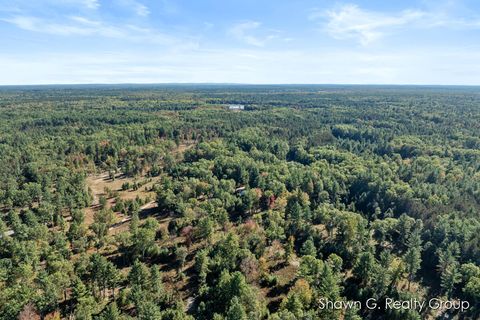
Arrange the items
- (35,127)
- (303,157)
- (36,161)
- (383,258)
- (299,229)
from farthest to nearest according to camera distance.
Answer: (35,127), (303,157), (36,161), (299,229), (383,258)

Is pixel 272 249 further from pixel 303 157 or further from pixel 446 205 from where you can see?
pixel 303 157

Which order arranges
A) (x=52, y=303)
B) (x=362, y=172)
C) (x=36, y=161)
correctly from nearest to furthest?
1. (x=52, y=303)
2. (x=362, y=172)
3. (x=36, y=161)

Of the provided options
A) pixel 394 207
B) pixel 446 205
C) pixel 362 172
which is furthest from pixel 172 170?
pixel 446 205

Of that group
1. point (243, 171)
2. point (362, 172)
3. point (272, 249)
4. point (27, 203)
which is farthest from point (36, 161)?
point (362, 172)

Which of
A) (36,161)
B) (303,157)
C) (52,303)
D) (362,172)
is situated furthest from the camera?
(303,157)

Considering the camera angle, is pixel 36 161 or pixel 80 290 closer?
pixel 80 290

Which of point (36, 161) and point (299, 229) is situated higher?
point (36, 161)

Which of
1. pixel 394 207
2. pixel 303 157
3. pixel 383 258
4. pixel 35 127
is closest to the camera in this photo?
pixel 383 258

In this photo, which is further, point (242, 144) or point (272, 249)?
point (242, 144)

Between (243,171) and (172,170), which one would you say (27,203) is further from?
(243,171)
